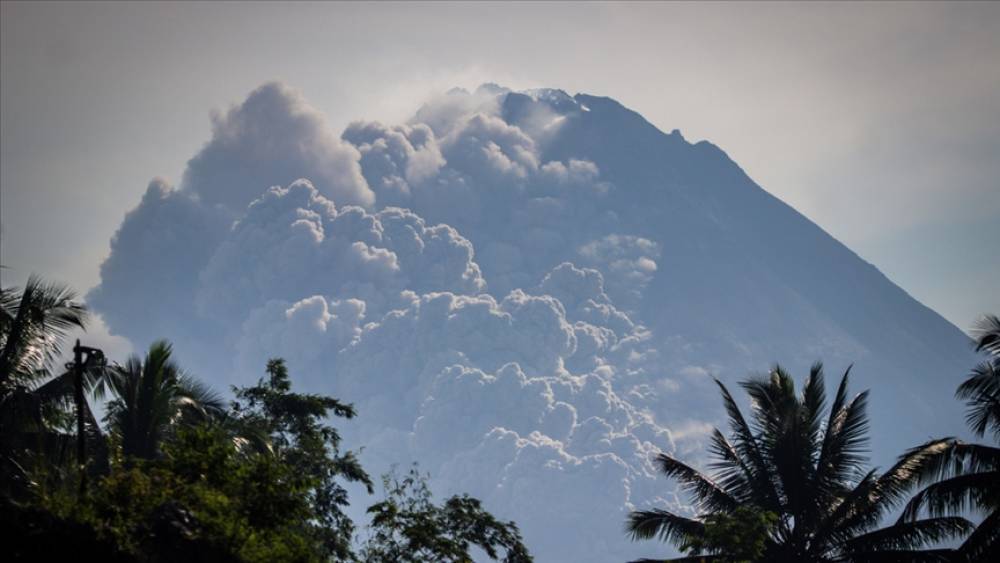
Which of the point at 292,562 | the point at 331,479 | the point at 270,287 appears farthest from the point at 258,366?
the point at 292,562

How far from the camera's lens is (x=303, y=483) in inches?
852

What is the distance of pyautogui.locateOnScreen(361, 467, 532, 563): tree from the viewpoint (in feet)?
85.6

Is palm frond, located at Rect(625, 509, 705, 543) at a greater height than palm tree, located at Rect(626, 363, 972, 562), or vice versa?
palm tree, located at Rect(626, 363, 972, 562)

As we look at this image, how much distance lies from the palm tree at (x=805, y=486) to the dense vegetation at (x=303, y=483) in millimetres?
43

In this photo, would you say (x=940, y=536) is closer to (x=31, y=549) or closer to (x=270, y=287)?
(x=31, y=549)

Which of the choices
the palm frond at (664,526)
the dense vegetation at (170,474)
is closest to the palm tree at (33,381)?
the dense vegetation at (170,474)

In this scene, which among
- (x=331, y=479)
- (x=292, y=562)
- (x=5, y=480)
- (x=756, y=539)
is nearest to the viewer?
(x=292, y=562)

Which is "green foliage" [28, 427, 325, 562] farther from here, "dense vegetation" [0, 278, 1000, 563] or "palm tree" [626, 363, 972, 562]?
"palm tree" [626, 363, 972, 562]

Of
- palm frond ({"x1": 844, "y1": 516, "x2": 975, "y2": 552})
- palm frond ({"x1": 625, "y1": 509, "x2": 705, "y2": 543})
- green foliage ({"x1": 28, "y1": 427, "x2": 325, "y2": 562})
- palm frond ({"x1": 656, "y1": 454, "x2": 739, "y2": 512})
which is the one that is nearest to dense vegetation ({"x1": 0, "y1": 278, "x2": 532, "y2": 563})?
green foliage ({"x1": 28, "y1": 427, "x2": 325, "y2": 562})

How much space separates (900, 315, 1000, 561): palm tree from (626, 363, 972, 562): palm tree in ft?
1.37

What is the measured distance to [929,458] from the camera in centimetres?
2819

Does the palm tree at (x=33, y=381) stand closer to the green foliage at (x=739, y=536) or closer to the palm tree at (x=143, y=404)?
the palm tree at (x=143, y=404)

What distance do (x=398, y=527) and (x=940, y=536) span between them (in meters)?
12.8

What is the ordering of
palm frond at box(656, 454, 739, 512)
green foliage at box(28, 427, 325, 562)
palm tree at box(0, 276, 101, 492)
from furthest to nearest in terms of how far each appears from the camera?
palm frond at box(656, 454, 739, 512) < palm tree at box(0, 276, 101, 492) < green foliage at box(28, 427, 325, 562)
